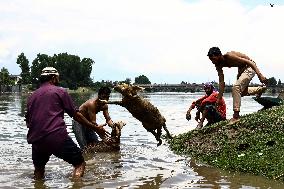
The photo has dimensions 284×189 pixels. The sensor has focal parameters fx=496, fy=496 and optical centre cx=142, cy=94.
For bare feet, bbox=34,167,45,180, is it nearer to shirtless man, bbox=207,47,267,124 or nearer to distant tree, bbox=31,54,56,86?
shirtless man, bbox=207,47,267,124

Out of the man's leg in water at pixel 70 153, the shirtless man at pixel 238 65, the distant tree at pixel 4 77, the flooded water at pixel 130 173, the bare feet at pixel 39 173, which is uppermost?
the distant tree at pixel 4 77

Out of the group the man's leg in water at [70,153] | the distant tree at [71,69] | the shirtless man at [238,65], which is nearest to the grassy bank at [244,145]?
the shirtless man at [238,65]

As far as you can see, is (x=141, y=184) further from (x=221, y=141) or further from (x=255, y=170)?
(x=221, y=141)

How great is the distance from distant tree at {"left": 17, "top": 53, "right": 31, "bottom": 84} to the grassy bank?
122 meters

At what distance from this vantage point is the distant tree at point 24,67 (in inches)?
5108

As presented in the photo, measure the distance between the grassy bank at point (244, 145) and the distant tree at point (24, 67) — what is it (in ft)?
400

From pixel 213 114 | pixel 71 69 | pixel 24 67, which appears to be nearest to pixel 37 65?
pixel 24 67

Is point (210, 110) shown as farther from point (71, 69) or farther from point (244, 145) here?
point (71, 69)

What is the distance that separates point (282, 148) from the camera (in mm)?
9008

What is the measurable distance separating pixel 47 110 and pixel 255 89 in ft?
23.5

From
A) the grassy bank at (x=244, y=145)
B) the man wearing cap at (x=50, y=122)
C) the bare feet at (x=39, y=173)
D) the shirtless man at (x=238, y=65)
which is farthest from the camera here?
the shirtless man at (x=238, y=65)

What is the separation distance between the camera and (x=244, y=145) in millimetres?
9914

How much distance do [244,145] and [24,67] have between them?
126176 millimetres

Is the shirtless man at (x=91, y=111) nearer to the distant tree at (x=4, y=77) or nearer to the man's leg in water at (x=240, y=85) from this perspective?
the man's leg in water at (x=240, y=85)
